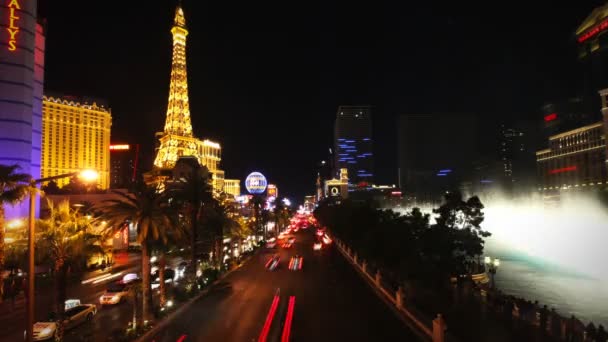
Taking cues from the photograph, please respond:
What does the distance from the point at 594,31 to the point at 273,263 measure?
114397 millimetres

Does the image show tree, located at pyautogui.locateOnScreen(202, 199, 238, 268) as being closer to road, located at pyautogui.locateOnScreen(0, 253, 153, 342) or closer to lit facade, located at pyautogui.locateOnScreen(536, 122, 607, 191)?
road, located at pyautogui.locateOnScreen(0, 253, 153, 342)

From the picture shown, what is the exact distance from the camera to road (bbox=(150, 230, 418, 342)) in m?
18.8

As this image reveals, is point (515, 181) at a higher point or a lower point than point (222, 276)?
higher

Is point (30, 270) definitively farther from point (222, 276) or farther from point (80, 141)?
point (80, 141)

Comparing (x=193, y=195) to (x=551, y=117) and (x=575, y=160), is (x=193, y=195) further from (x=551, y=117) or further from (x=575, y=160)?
(x=551, y=117)

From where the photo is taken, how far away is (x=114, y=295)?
25.9 m

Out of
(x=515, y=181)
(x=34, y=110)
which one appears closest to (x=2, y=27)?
(x=34, y=110)

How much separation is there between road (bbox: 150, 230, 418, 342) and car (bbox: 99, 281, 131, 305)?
4707mm

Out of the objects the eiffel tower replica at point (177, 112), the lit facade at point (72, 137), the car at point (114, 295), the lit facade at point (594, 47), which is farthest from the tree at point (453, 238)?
the lit facade at point (72, 137)

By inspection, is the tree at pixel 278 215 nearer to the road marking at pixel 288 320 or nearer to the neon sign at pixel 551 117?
the road marking at pixel 288 320

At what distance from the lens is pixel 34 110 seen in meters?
47.2

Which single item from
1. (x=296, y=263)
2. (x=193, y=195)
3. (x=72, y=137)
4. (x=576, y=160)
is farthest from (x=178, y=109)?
(x=576, y=160)

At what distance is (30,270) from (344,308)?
1562 centimetres

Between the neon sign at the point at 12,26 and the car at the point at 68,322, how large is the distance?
3038cm
